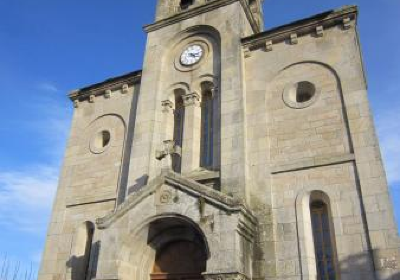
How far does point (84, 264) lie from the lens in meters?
15.6

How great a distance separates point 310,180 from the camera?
507 inches

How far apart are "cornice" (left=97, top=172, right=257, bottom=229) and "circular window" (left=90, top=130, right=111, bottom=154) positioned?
18.5 feet

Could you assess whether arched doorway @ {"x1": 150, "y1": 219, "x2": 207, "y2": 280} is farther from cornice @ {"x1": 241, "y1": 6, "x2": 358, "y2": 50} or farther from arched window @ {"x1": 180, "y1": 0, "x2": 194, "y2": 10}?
arched window @ {"x1": 180, "y1": 0, "x2": 194, "y2": 10}

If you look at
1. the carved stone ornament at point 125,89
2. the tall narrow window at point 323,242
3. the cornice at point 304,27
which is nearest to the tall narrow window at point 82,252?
the carved stone ornament at point 125,89

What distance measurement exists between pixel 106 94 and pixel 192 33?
4903 millimetres

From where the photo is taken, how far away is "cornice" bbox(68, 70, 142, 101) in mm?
18620

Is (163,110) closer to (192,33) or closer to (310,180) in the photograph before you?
(192,33)

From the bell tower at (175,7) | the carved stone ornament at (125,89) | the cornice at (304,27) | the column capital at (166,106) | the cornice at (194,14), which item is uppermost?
the bell tower at (175,7)

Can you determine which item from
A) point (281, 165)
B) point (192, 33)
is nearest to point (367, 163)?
point (281, 165)

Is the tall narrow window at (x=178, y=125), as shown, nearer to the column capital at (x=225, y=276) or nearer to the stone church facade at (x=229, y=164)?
the stone church facade at (x=229, y=164)

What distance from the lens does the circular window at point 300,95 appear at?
47.2ft

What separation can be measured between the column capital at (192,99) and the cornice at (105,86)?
9.90 feet

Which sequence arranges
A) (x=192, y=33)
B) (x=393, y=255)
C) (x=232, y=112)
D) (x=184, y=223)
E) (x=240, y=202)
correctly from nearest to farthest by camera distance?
(x=393, y=255) → (x=240, y=202) → (x=184, y=223) → (x=232, y=112) → (x=192, y=33)

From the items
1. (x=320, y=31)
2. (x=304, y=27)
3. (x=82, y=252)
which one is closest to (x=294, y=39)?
(x=304, y=27)
